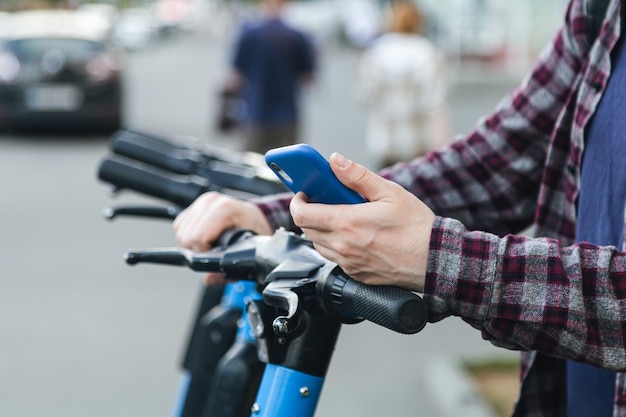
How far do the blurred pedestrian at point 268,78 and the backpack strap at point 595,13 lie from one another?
8.11m

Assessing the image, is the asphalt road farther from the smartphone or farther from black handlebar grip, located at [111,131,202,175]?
the smartphone

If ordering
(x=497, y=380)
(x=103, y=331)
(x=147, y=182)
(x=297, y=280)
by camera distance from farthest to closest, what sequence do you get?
1. (x=103, y=331)
2. (x=497, y=380)
3. (x=147, y=182)
4. (x=297, y=280)

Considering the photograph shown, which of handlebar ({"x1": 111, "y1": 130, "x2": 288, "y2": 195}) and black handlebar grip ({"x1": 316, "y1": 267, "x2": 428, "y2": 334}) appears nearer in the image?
black handlebar grip ({"x1": 316, "y1": 267, "x2": 428, "y2": 334})

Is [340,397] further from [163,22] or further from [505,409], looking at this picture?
[163,22]

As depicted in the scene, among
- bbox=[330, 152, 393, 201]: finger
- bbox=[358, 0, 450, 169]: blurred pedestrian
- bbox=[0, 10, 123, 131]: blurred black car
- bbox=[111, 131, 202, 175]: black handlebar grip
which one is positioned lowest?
bbox=[330, 152, 393, 201]: finger

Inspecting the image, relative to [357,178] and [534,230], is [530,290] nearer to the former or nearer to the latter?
[357,178]

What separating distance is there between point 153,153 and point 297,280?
963 mm

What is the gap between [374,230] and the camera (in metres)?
1.31

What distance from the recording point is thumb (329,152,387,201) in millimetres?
1281

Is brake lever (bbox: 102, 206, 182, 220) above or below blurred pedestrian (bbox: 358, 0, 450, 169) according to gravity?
below

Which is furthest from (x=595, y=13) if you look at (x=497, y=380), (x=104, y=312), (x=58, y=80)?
(x=58, y=80)

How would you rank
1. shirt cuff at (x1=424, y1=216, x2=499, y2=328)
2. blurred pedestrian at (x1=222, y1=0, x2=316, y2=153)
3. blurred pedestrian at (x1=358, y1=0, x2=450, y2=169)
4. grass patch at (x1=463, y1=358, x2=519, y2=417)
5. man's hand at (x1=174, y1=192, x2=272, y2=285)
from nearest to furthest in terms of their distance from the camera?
shirt cuff at (x1=424, y1=216, x2=499, y2=328), man's hand at (x1=174, y1=192, x2=272, y2=285), grass patch at (x1=463, y1=358, x2=519, y2=417), blurred pedestrian at (x1=358, y1=0, x2=450, y2=169), blurred pedestrian at (x1=222, y1=0, x2=316, y2=153)

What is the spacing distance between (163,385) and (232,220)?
12.1ft

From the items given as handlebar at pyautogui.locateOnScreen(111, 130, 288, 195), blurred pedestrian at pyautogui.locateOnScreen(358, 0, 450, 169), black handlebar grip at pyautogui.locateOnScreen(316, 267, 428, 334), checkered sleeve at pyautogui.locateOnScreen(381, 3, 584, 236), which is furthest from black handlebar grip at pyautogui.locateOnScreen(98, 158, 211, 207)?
blurred pedestrian at pyautogui.locateOnScreen(358, 0, 450, 169)
